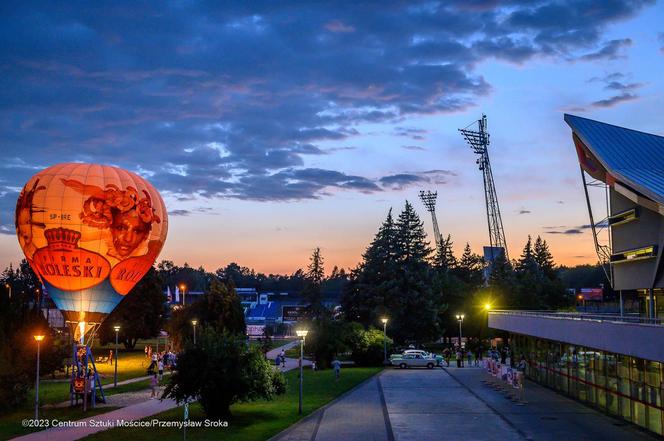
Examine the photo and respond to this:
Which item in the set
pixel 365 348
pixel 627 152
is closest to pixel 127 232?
pixel 365 348

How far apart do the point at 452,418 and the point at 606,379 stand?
821 cm

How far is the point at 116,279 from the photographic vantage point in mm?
37938

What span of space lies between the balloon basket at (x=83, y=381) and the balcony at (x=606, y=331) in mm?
24162

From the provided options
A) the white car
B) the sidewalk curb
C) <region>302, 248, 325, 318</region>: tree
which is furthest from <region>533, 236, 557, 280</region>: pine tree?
the sidewalk curb

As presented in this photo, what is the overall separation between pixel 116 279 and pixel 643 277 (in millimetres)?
30692

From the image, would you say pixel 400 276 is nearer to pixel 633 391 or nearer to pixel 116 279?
pixel 116 279

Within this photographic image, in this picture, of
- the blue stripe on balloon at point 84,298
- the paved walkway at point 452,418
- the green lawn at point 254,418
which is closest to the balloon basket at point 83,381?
the blue stripe on balloon at point 84,298

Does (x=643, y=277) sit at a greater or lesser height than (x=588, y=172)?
lesser

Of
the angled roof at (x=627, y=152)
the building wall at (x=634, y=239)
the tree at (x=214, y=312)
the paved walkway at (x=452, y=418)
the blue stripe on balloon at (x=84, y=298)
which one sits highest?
the angled roof at (x=627, y=152)

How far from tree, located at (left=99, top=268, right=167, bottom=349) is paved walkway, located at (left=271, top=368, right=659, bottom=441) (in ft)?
146

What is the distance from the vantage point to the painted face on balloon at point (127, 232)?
3728cm

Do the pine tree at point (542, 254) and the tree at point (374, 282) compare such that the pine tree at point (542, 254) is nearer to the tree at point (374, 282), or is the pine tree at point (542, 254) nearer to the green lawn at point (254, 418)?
the tree at point (374, 282)

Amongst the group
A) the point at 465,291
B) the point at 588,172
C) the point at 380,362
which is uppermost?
the point at 588,172

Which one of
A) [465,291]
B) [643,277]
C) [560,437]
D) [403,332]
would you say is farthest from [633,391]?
[465,291]
